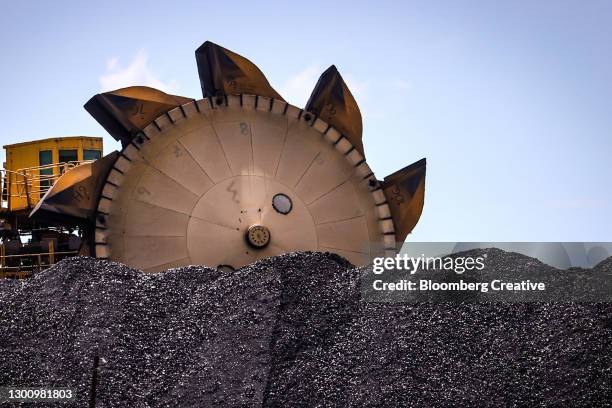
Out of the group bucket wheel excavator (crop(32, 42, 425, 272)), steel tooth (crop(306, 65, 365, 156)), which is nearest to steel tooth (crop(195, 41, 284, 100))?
bucket wheel excavator (crop(32, 42, 425, 272))

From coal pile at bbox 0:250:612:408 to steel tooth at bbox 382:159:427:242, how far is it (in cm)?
457

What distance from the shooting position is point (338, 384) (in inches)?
388

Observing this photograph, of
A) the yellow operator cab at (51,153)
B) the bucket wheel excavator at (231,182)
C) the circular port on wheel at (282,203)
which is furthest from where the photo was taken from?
the yellow operator cab at (51,153)

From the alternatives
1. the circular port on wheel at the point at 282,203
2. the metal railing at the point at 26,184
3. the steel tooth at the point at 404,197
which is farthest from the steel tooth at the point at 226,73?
the metal railing at the point at 26,184

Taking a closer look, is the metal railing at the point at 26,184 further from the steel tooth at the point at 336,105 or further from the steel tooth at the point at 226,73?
the steel tooth at the point at 336,105

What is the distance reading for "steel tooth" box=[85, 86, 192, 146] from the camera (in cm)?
1495

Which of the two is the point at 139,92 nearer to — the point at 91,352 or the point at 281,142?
the point at 281,142

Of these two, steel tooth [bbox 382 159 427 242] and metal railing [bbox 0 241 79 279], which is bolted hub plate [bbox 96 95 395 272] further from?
metal railing [bbox 0 241 79 279]

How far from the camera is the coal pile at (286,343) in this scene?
977cm

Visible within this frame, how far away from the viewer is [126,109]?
1498 centimetres

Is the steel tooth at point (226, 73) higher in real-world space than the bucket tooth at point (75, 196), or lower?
higher

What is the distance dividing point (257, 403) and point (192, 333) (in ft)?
4.96

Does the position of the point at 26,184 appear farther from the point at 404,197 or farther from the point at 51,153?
the point at 404,197

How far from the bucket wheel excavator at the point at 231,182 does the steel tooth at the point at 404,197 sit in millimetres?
18
